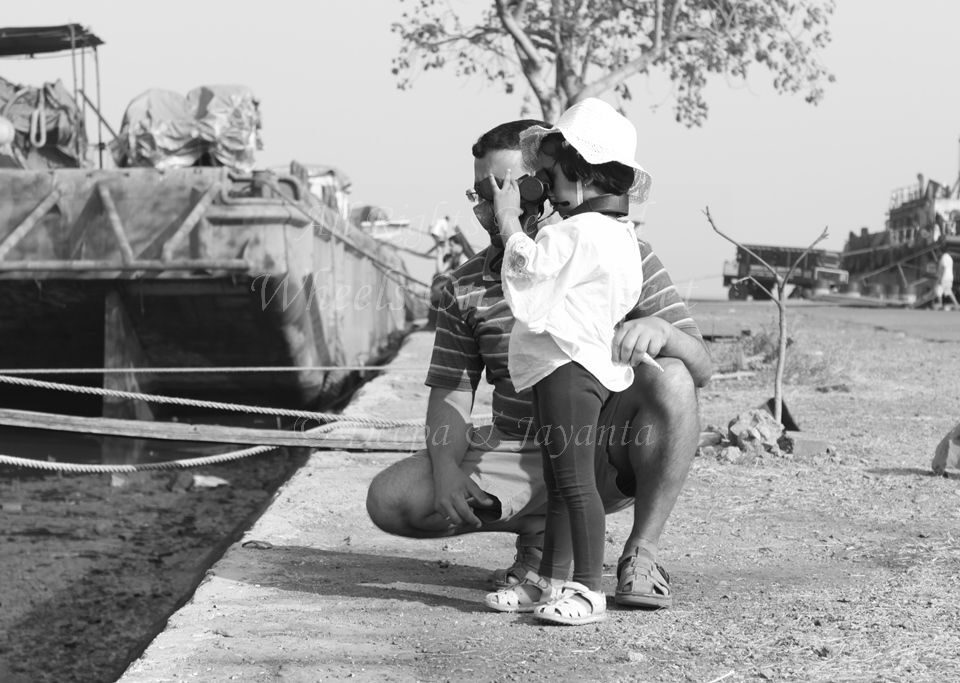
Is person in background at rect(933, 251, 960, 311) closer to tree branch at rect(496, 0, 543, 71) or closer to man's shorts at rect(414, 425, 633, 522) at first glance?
tree branch at rect(496, 0, 543, 71)

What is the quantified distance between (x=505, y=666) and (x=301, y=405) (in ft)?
31.7

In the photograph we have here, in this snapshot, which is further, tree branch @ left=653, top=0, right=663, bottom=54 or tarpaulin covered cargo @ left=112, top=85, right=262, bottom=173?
tree branch @ left=653, top=0, right=663, bottom=54

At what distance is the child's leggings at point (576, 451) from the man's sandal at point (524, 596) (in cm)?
16

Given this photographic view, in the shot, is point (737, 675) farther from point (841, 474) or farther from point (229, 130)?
point (229, 130)

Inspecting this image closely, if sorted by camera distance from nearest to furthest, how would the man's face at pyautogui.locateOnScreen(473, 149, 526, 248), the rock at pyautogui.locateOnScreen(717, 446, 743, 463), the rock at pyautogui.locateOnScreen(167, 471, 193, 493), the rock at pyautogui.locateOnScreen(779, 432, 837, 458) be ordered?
the man's face at pyautogui.locateOnScreen(473, 149, 526, 248) → the rock at pyautogui.locateOnScreen(717, 446, 743, 463) → the rock at pyautogui.locateOnScreen(779, 432, 837, 458) → the rock at pyautogui.locateOnScreen(167, 471, 193, 493)

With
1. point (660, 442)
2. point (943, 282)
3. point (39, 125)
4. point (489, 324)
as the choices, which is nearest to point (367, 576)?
point (489, 324)

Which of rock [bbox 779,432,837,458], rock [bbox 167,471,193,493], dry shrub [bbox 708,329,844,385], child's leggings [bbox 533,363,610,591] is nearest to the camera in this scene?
child's leggings [bbox 533,363,610,591]

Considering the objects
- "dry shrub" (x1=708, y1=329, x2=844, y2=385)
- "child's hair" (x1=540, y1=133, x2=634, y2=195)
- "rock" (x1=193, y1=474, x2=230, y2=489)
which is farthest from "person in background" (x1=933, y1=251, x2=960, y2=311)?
"child's hair" (x1=540, y1=133, x2=634, y2=195)

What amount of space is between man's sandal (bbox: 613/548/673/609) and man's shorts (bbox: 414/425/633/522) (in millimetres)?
283

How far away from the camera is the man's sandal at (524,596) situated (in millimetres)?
3342

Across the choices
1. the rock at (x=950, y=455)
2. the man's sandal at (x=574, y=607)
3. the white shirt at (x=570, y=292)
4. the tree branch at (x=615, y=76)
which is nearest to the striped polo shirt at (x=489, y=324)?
the white shirt at (x=570, y=292)

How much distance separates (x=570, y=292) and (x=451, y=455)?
2.45 ft

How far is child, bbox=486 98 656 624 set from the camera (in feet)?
9.92

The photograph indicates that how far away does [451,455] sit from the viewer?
356 centimetres
